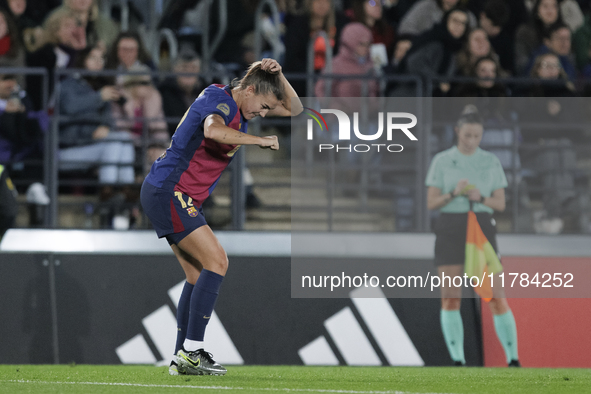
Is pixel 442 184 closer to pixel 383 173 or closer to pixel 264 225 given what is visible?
pixel 383 173

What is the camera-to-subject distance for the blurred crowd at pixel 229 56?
7.68 m

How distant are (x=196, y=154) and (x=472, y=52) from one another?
3913 mm


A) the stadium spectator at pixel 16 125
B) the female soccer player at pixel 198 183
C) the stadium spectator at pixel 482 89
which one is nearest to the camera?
the female soccer player at pixel 198 183

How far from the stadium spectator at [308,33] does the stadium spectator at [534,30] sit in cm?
189

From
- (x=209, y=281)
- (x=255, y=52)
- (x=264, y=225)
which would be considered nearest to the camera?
(x=209, y=281)

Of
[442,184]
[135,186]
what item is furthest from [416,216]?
[135,186]

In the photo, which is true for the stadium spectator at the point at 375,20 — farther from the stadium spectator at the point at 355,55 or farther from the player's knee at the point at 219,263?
the player's knee at the point at 219,263

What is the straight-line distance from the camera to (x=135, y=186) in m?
7.65

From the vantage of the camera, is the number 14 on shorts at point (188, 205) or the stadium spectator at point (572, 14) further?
the stadium spectator at point (572, 14)

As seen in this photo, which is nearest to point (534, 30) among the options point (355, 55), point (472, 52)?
point (472, 52)

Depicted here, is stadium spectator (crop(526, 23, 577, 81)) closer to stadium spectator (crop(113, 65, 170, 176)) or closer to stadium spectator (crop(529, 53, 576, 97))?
stadium spectator (crop(529, 53, 576, 97))

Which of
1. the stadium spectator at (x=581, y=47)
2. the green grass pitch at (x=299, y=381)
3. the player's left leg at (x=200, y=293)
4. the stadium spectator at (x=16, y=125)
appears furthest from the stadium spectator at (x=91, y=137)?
the stadium spectator at (x=581, y=47)

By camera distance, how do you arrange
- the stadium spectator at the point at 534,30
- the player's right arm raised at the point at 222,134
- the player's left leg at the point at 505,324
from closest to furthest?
the player's right arm raised at the point at 222,134
the player's left leg at the point at 505,324
the stadium spectator at the point at 534,30

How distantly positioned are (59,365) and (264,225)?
6.99 ft
